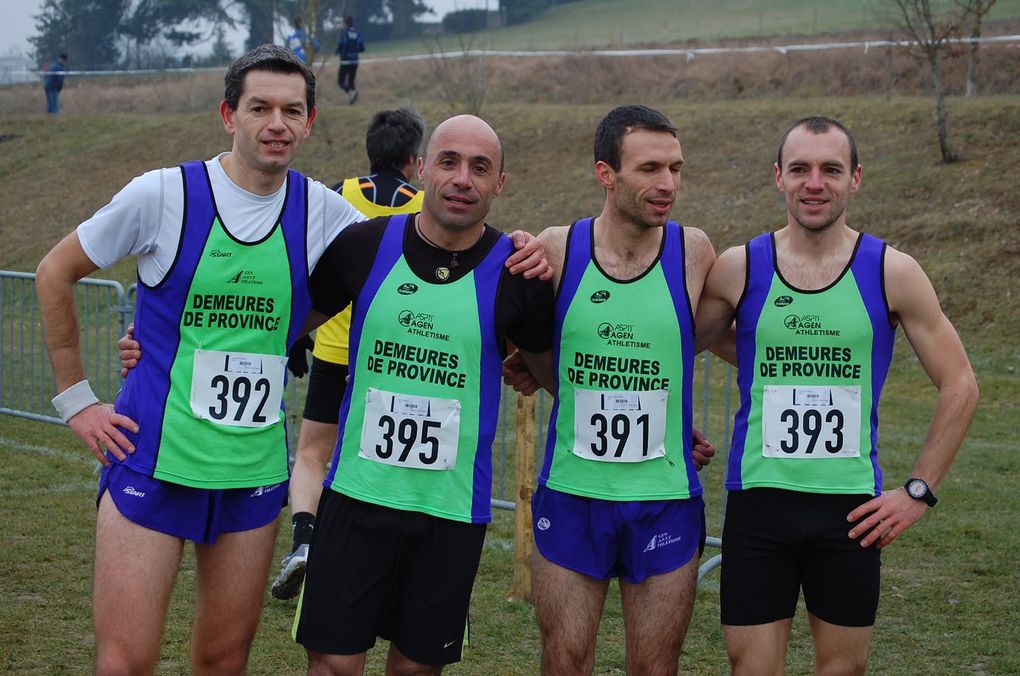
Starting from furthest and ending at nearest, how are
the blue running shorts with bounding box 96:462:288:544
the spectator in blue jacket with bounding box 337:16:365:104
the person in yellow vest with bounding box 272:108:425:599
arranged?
the spectator in blue jacket with bounding box 337:16:365:104 → the person in yellow vest with bounding box 272:108:425:599 → the blue running shorts with bounding box 96:462:288:544

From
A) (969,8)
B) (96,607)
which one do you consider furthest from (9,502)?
(969,8)

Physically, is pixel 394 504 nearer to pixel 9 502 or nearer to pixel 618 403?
pixel 618 403

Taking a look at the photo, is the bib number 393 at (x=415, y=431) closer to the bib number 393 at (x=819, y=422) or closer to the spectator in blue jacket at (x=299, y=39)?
the bib number 393 at (x=819, y=422)

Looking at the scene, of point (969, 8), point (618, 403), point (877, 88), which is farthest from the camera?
point (877, 88)

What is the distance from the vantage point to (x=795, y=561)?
4.27 metres

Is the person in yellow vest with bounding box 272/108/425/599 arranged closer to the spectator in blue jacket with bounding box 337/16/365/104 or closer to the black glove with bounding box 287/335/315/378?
the black glove with bounding box 287/335/315/378

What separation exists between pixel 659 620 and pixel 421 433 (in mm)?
1041

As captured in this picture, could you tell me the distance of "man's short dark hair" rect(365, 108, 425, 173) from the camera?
677cm

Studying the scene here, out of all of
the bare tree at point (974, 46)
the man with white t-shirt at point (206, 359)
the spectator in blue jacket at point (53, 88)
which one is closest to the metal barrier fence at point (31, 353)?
the man with white t-shirt at point (206, 359)

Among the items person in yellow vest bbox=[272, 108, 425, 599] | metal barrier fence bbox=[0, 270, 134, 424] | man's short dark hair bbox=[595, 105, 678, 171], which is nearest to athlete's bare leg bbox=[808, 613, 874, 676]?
man's short dark hair bbox=[595, 105, 678, 171]

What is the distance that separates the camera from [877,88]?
86.3 ft

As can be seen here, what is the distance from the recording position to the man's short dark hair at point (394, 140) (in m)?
6.77

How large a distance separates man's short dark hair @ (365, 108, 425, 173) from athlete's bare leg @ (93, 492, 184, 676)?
3.27 meters

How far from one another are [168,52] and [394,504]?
211 ft
